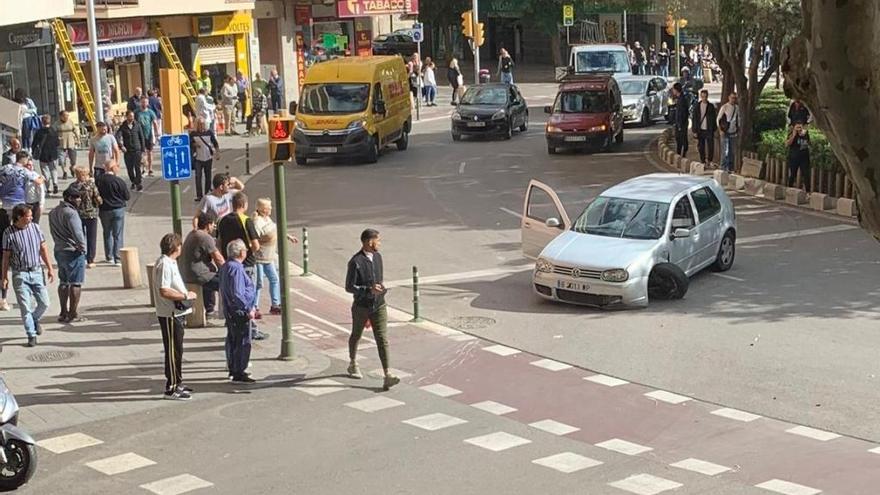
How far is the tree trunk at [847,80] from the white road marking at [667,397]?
8784 mm

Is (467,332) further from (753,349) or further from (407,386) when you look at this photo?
(753,349)

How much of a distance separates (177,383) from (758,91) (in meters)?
19.6

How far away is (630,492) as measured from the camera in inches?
412

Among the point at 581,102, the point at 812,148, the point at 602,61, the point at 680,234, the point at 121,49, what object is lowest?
the point at 680,234

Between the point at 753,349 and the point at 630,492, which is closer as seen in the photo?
the point at 630,492

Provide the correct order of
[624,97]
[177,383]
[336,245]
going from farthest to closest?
[624,97]
[336,245]
[177,383]

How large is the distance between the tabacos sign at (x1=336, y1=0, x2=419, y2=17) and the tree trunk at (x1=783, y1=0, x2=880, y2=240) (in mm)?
48879

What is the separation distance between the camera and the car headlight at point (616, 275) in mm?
16953

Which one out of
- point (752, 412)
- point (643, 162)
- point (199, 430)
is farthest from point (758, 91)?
point (199, 430)

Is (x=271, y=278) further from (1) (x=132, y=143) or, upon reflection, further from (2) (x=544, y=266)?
(1) (x=132, y=143)

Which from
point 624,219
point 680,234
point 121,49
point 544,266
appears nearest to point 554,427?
point 544,266

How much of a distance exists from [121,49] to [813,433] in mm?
29716

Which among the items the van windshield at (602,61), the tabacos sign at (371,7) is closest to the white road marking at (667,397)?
the van windshield at (602,61)

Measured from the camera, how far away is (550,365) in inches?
583
